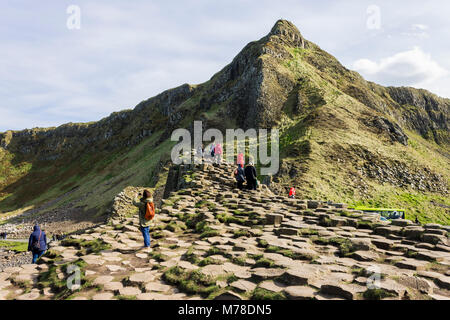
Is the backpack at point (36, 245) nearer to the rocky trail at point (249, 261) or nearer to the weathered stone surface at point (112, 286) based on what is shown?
the rocky trail at point (249, 261)

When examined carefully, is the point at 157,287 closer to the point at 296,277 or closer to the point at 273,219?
the point at 296,277

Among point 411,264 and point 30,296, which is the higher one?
point 411,264

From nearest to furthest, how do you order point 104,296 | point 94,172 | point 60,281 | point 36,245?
1. point 104,296
2. point 60,281
3. point 36,245
4. point 94,172

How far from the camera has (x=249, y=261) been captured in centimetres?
799

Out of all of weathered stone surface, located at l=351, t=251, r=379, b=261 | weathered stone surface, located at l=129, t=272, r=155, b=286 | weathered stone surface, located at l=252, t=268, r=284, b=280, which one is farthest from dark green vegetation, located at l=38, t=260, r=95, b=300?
weathered stone surface, located at l=351, t=251, r=379, b=261

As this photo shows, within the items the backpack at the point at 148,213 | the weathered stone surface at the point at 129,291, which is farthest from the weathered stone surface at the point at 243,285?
the backpack at the point at 148,213

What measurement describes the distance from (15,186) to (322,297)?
423 ft

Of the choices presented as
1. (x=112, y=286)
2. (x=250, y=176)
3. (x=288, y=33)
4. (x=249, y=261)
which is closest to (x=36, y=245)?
(x=112, y=286)

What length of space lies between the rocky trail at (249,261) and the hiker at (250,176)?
6.05 meters

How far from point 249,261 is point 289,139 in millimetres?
34143

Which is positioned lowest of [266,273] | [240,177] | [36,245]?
[36,245]

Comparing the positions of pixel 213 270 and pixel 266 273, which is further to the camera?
pixel 213 270
